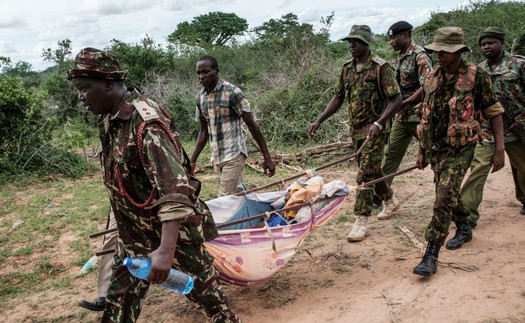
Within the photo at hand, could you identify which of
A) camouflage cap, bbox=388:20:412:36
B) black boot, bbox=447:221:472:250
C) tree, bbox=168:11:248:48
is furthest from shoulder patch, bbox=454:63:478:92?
tree, bbox=168:11:248:48

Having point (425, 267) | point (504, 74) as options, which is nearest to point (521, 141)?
point (504, 74)

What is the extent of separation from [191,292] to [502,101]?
3506mm

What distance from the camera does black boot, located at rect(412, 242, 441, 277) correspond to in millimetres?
3574

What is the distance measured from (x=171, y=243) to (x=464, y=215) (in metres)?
2.99

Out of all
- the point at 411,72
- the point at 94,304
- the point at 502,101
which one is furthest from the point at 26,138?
the point at 502,101

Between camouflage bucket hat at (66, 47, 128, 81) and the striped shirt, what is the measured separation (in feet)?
6.70

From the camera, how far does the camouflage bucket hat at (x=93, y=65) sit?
2180 mm

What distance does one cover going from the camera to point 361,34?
4293 mm

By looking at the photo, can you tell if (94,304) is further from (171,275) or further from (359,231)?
(359,231)

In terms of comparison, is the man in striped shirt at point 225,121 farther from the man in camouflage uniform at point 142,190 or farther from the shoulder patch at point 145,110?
the shoulder patch at point 145,110

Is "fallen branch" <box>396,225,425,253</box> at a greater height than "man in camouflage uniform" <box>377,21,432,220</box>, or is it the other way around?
"man in camouflage uniform" <box>377,21,432,220</box>

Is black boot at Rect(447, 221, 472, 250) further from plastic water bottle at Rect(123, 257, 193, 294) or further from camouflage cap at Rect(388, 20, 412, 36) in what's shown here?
plastic water bottle at Rect(123, 257, 193, 294)

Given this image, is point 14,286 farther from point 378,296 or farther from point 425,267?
point 425,267

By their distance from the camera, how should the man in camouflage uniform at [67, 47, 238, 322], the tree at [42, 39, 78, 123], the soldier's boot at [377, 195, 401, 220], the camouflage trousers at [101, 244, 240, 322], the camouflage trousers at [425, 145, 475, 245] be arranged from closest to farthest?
the man in camouflage uniform at [67, 47, 238, 322] → the camouflage trousers at [101, 244, 240, 322] → the camouflage trousers at [425, 145, 475, 245] → the soldier's boot at [377, 195, 401, 220] → the tree at [42, 39, 78, 123]
